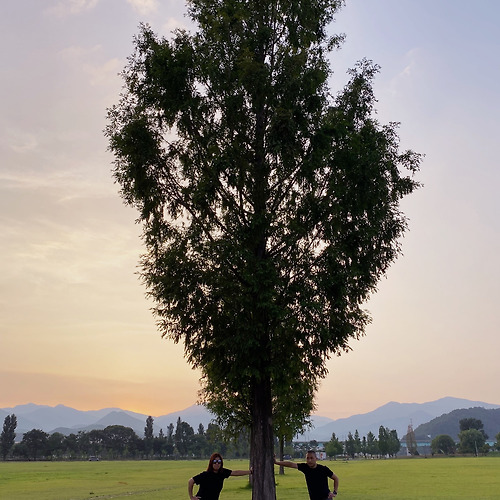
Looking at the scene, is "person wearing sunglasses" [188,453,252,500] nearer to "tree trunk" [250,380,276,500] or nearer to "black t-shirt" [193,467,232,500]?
"black t-shirt" [193,467,232,500]

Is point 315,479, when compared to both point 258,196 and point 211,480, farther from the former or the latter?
point 258,196

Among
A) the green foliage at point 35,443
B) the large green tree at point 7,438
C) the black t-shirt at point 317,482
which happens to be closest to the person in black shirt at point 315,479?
the black t-shirt at point 317,482

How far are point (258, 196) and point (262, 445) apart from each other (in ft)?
35.4

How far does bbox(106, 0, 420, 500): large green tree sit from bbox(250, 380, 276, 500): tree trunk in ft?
0.17

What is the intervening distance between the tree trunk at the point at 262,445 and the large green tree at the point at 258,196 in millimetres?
51

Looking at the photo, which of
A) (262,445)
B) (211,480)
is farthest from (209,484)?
(262,445)

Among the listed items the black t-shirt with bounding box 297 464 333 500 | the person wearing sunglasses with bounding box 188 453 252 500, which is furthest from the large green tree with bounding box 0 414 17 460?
the black t-shirt with bounding box 297 464 333 500

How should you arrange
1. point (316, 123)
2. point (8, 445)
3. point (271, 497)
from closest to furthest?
point (271, 497)
point (316, 123)
point (8, 445)

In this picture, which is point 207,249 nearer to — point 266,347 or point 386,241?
point 266,347

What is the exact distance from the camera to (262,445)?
864 inches

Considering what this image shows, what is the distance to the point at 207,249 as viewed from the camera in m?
22.6

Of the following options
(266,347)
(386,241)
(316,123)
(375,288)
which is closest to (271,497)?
(266,347)

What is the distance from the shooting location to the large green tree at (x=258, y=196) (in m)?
22.3

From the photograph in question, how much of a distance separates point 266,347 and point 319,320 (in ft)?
8.50
